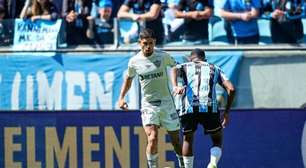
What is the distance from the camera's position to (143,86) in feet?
41.8

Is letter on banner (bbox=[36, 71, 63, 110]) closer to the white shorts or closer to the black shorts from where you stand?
the white shorts

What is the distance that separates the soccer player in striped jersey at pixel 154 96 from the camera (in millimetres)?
12594

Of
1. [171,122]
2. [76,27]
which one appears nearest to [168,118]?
[171,122]

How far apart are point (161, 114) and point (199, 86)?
0.69m

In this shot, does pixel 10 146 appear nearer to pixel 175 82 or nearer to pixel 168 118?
pixel 168 118

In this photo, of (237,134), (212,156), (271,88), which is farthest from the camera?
(271,88)

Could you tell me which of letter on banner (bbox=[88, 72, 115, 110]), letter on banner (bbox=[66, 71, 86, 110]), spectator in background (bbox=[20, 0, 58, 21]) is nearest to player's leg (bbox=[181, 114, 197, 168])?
letter on banner (bbox=[88, 72, 115, 110])

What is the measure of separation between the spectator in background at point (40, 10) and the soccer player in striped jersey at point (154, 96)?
4.19 metres

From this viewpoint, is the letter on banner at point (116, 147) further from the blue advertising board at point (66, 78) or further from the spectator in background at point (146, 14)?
the spectator in background at point (146, 14)

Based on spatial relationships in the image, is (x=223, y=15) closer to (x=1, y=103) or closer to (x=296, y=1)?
(x=296, y=1)

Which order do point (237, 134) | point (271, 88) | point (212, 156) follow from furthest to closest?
point (271, 88)
point (237, 134)
point (212, 156)

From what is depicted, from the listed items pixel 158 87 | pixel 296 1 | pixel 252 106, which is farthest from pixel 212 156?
pixel 296 1

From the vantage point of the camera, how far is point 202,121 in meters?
12.6

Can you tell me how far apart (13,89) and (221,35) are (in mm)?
3776
